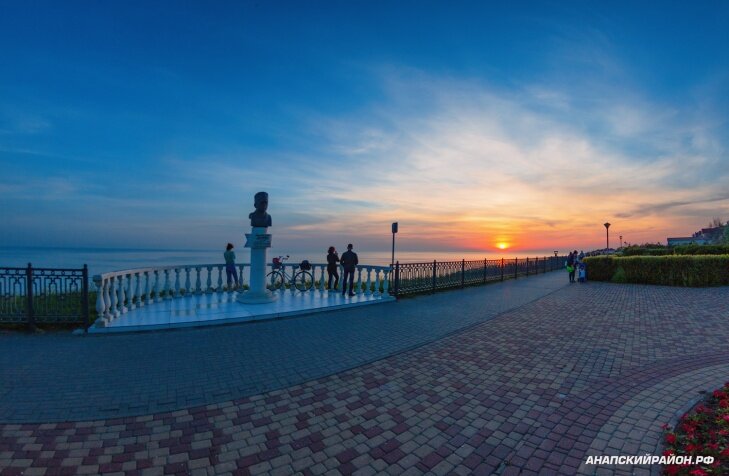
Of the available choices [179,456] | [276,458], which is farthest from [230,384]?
[276,458]

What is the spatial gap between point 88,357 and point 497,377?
6.57 meters

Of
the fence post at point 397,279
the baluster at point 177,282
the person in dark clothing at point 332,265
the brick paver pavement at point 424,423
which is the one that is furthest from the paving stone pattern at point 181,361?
the person in dark clothing at point 332,265

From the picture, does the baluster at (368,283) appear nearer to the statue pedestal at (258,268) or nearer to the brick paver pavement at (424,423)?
the statue pedestal at (258,268)

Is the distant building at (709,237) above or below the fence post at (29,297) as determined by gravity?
above

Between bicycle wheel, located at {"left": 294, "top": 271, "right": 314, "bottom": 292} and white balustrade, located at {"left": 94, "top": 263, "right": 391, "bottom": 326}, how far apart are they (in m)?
0.19

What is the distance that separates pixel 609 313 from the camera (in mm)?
9781

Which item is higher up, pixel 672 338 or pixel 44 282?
pixel 44 282

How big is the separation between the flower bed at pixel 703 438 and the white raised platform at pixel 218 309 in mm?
7502

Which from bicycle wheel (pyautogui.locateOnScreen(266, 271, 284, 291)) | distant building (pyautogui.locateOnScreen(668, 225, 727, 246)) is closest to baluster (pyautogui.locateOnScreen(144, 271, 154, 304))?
bicycle wheel (pyautogui.locateOnScreen(266, 271, 284, 291))

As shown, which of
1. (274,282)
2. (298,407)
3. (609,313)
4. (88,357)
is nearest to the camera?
(298,407)

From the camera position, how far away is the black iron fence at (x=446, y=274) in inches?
487

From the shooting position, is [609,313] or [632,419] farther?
[609,313]

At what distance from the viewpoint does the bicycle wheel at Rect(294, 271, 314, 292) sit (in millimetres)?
12641

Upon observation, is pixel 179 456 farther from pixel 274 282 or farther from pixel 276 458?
pixel 274 282
